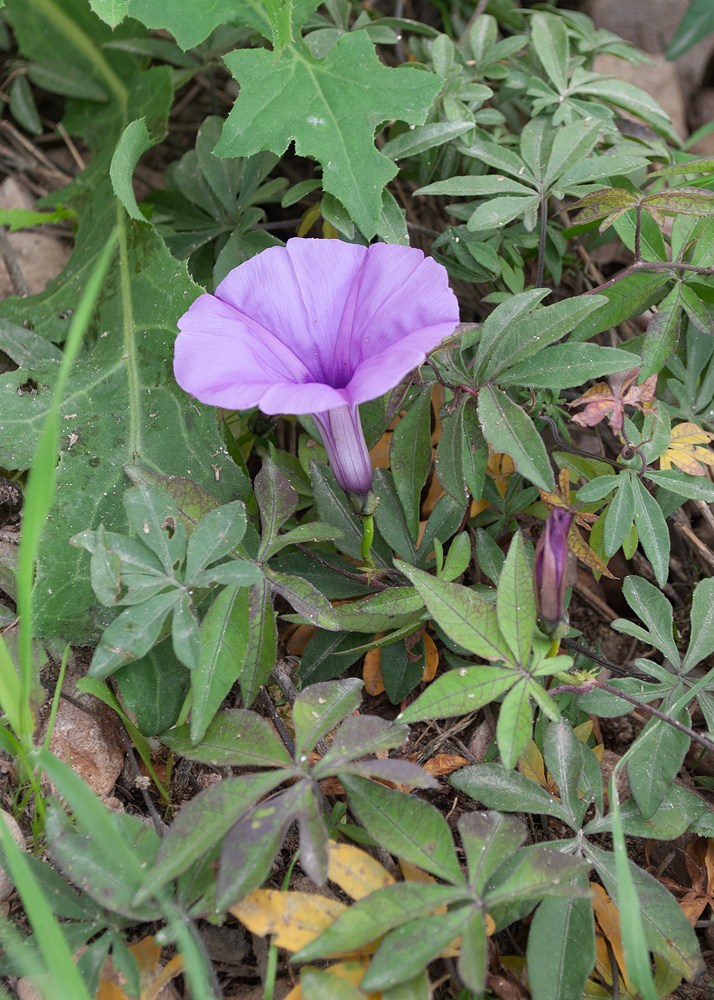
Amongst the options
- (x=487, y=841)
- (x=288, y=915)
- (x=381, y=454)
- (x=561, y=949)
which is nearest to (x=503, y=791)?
(x=487, y=841)

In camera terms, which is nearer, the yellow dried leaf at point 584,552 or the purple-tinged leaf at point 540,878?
the purple-tinged leaf at point 540,878

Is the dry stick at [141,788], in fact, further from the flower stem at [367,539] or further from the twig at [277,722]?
the flower stem at [367,539]

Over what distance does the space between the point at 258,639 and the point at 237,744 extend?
0.67 ft

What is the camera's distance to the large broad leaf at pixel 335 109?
177cm

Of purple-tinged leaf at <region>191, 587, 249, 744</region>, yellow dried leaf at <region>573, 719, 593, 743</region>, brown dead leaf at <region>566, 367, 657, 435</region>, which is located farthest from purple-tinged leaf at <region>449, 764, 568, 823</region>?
brown dead leaf at <region>566, 367, 657, 435</region>

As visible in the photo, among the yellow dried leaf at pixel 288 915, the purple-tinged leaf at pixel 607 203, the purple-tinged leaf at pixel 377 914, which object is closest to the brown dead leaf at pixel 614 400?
the purple-tinged leaf at pixel 607 203

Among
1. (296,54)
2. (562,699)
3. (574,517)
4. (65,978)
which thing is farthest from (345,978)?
(296,54)

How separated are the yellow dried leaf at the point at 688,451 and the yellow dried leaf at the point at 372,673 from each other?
0.82m

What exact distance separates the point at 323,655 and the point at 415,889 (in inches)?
23.7

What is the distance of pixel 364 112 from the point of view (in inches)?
72.4

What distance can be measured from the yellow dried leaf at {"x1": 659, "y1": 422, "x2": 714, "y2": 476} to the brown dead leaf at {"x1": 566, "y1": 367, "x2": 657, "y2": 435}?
6.7 inches

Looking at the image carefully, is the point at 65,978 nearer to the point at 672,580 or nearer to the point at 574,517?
the point at 574,517

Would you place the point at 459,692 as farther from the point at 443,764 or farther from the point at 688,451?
the point at 688,451

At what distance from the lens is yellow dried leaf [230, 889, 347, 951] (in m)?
1.20
